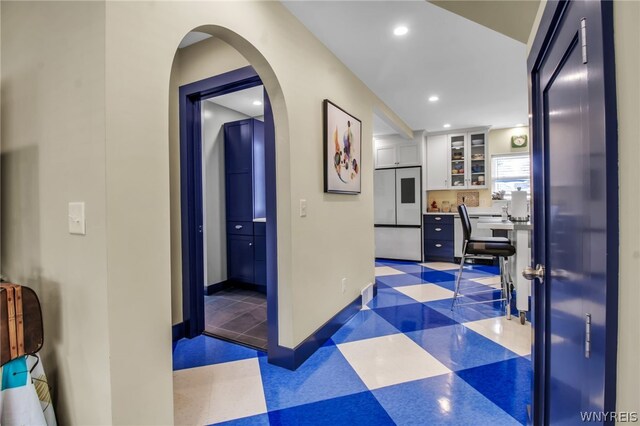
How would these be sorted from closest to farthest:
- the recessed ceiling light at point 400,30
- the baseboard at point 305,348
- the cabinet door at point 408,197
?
the baseboard at point 305,348 → the recessed ceiling light at point 400,30 → the cabinet door at point 408,197

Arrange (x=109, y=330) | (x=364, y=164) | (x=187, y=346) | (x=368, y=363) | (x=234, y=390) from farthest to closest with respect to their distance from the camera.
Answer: (x=364, y=164) < (x=187, y=346) < (x=368, y=363) < (x=234, y=390) < (x=109, y=330)

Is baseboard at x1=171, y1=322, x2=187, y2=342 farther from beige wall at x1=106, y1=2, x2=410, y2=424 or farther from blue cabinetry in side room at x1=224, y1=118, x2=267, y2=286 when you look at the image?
blue cabinetry in side room at x1=224, y1=118, x2=267, y2=286

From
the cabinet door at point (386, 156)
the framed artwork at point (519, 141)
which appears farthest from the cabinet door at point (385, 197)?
the framed artwork at point (519, 141)

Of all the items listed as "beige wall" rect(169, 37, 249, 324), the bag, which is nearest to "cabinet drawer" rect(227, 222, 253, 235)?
"beige wall" rect(169, 37, 249, 324)

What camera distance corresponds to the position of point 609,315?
1.81ft

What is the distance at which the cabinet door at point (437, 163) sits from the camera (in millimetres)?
5535

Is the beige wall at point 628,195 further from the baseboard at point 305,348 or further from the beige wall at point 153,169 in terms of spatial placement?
the baseboard at point 305,348

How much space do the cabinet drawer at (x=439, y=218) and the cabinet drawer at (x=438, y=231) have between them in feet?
0.18

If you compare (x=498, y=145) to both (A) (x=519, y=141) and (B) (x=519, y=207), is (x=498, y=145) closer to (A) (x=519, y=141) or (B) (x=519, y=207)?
(A) (x=519, y=141)

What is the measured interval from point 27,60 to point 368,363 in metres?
2.41

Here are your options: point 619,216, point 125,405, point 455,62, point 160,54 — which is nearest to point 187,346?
point 125,405

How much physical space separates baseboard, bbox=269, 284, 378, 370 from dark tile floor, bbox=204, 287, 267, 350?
0.27m

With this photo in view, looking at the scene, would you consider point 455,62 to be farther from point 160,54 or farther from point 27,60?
point 27,60

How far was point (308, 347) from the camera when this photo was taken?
2105 mm
